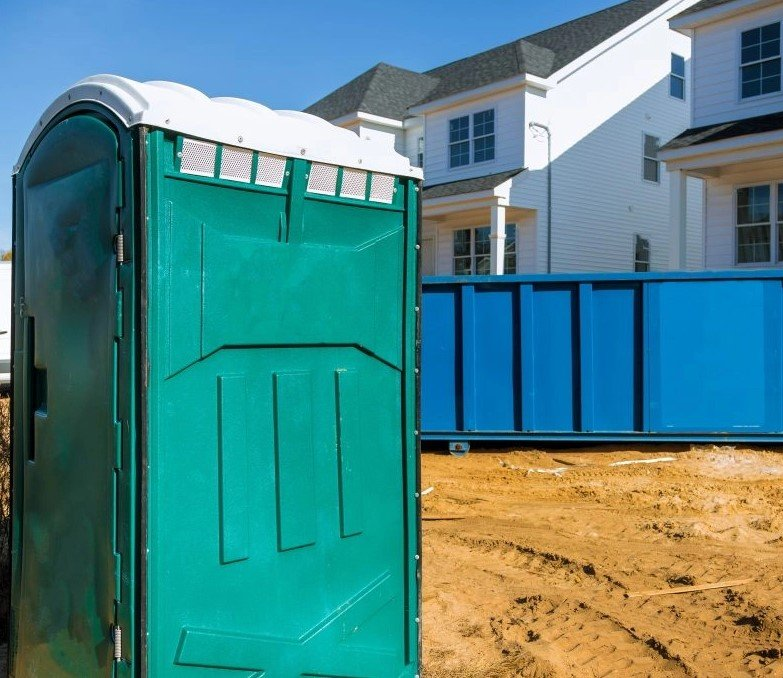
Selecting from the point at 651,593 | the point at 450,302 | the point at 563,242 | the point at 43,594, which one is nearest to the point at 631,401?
the point at 450,302

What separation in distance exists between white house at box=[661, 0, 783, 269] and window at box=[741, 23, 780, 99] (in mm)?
19

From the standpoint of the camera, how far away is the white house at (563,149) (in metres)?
20.5

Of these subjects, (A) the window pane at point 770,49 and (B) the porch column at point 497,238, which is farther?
(B) the porch column at point 497,238

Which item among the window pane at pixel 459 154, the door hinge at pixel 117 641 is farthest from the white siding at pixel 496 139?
the door hinge at pixel 117 641

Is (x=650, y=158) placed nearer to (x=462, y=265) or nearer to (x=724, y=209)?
(x=462, y=265)

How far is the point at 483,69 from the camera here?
2245cm

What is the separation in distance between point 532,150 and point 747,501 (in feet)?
45.6

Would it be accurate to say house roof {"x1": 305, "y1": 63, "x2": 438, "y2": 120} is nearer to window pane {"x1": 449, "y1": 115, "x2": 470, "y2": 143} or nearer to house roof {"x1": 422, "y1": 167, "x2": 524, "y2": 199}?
window pane {"x1": 449, "y1": 115, "x2": 470, "y2": 143}

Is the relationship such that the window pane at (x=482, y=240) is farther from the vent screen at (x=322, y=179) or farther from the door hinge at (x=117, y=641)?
the door hinge at (x=117, y=641)

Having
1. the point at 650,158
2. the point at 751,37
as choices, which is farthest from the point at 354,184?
the point at 650,158

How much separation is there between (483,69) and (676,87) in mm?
5490

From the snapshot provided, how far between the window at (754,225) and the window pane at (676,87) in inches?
293

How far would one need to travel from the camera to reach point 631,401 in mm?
10445

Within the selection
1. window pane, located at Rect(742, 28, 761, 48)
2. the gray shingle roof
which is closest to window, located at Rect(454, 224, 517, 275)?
the gray shingle roof
